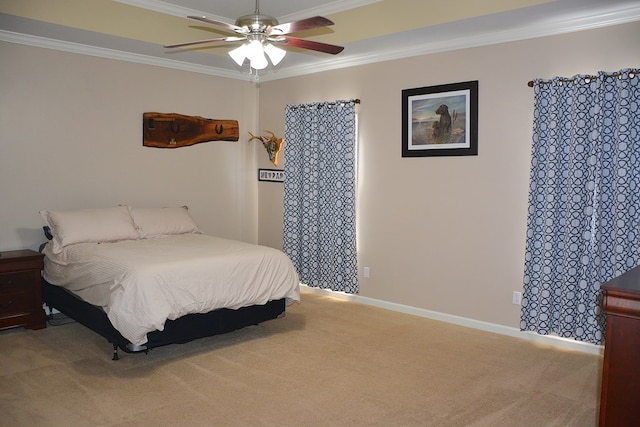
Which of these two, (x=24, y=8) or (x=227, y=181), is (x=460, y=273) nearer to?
(x=227, y=181)

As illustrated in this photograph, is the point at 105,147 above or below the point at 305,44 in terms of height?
below

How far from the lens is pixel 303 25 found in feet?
9.64

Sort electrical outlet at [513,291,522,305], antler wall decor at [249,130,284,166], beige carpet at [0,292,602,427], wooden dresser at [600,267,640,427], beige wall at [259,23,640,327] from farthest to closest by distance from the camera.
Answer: antler wall decor at [249,130,284,166]
electrical outlet at [513,291,522,305]
beige wall at [259,23,640,327]
beige carpet at [0,292,602,427]
wooden dresser at [600,267,640,427]

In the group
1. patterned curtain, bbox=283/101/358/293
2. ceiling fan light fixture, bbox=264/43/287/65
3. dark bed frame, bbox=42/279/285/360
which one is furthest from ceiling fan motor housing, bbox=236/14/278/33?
patterned curtain, bbox=283/101/358/293

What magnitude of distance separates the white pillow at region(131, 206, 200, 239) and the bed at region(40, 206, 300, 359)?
0.05 feet

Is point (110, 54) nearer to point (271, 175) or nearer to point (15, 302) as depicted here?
point (271, 175)

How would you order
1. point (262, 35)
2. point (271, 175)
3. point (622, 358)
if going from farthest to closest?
point (271, 175), point (262, 35), point (622, 358)

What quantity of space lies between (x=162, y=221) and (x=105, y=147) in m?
0.96

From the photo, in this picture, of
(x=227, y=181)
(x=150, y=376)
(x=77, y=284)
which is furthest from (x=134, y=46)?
(x=150, y=376)

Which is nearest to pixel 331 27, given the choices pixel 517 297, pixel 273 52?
pixel 273 52

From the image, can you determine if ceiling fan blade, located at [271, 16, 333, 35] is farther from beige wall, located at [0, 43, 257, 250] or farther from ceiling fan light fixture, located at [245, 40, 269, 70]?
beige wall, located at [0, 43, 257, 250]

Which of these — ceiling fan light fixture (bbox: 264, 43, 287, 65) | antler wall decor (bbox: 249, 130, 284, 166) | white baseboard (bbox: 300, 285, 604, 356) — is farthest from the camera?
antler wall decor (bbox: 249, 130, 284, 166)

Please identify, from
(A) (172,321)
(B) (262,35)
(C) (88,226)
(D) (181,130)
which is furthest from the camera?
(D) (181,130)

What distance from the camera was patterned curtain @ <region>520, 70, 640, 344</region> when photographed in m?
3.68
